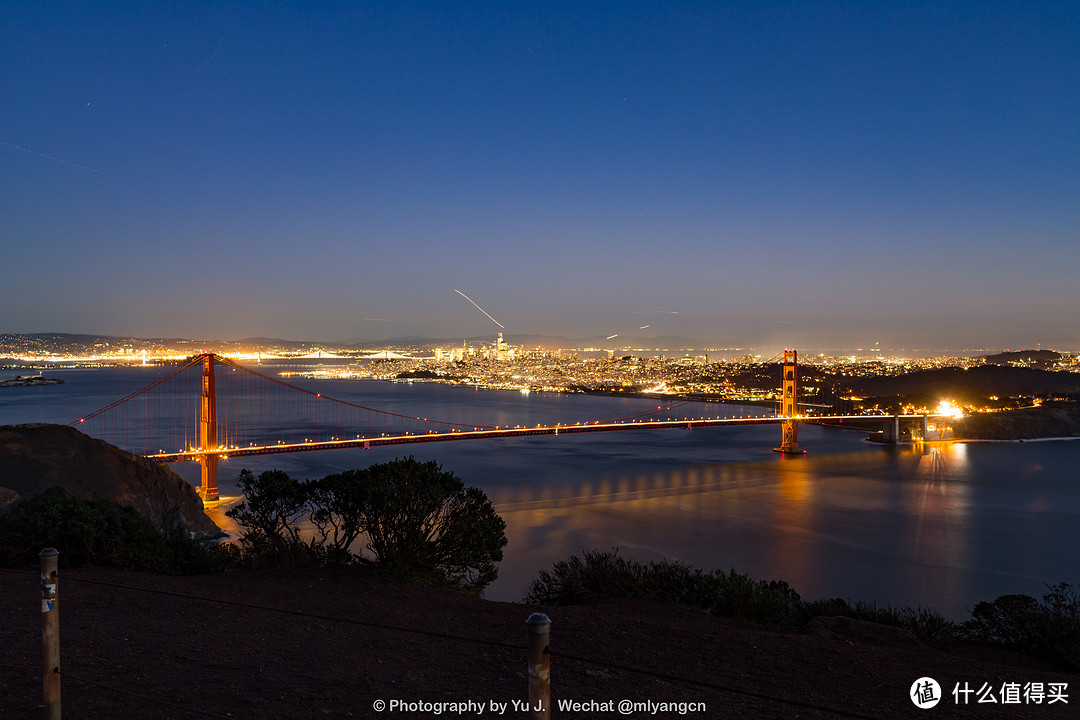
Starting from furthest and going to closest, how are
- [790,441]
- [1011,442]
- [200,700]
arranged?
[1011,442], [790,441], [200,700]

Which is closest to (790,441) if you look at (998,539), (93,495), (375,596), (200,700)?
(998,539)

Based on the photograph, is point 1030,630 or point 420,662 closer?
point 420,662

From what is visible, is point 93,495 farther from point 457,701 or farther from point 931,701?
point 931,701

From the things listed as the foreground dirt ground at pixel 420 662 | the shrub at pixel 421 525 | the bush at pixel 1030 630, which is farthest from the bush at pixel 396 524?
the bush at pixel 1030 630

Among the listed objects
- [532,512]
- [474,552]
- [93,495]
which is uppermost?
[474,552]

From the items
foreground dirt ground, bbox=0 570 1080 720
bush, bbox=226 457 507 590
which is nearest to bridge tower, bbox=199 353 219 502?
bush, bbox=226 457 507 590

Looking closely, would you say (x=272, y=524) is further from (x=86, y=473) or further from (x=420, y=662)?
(x=86, y=473)

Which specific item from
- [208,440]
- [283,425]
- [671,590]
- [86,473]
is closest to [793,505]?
[208,440]
